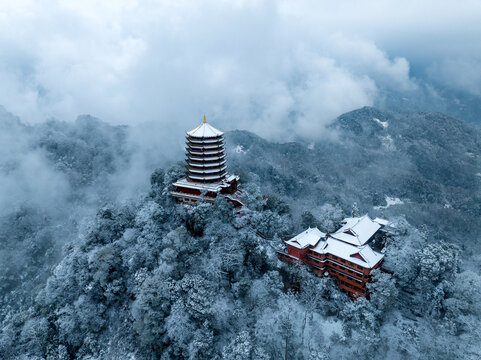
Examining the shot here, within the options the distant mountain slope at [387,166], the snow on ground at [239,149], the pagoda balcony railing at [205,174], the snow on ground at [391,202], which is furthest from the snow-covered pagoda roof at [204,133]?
the snow on ground at [239,149]

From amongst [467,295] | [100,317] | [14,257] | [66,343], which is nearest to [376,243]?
[467,295]

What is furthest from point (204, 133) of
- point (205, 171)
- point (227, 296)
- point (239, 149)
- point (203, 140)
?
point (239, 149)

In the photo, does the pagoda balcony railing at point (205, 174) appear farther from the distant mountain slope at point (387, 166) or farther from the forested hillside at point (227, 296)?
the distant mountain slope at point (387, 166)

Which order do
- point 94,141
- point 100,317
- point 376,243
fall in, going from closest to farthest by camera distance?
1. point 100,317
2. point 376,243
3. point 94,141

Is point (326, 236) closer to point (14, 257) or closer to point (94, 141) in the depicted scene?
point (14, 257)

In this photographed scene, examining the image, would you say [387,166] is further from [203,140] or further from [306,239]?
[203,140]

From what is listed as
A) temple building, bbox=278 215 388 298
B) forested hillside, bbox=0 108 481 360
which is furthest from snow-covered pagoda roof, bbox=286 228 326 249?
forested hillside, bbox=0 108 481 360
